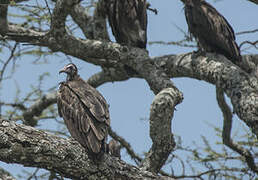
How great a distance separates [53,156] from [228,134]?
2.99 meters

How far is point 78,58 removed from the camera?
5.86 metres

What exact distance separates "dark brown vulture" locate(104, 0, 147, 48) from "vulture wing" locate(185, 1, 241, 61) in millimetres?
625

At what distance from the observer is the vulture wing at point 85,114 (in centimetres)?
345

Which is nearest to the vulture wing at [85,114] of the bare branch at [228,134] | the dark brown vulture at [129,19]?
the bare branch at [228,134]

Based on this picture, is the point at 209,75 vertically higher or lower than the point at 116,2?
lower

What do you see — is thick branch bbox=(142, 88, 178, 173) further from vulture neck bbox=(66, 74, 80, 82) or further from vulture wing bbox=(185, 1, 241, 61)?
vulture wing bbox=(185, 1, 241, 61)

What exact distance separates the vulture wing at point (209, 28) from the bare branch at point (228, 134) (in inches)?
32.7

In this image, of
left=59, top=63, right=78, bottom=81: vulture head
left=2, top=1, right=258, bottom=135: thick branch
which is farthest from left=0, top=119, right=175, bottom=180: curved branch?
left=59, top=63, right=78, bottom=81: vulture head

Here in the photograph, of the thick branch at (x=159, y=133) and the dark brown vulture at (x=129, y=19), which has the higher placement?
the dark brown vulture at (x=129, y=19)

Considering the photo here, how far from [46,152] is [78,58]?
302cm

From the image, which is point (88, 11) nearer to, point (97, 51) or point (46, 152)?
point (97, 51)

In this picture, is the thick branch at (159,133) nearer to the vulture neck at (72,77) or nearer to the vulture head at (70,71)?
the vulture neck at (72,77)

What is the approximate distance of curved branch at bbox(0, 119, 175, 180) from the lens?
2.86 metres

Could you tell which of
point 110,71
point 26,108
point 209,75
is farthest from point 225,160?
point 26,108
